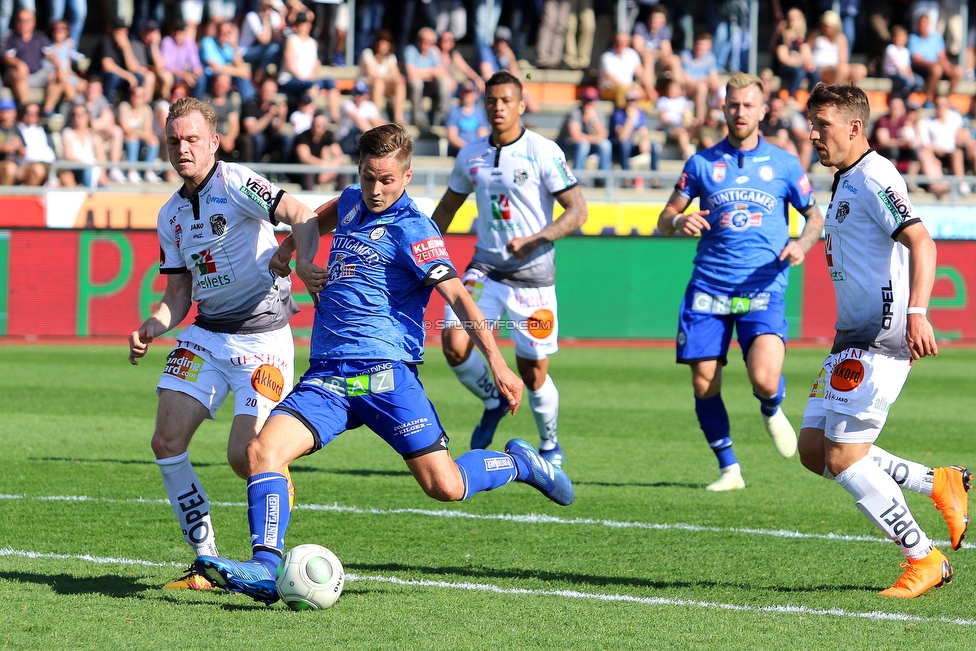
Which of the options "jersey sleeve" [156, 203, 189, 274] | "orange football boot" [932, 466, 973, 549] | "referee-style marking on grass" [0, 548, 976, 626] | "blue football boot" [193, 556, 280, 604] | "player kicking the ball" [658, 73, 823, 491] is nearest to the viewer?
"blue football boot" [193, 556, 280, 604]

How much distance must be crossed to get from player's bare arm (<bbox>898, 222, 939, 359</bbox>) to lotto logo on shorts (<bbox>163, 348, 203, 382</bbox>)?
3057 mm

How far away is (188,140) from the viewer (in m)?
5.64

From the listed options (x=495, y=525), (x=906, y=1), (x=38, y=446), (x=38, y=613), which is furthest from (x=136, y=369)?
(x=906, y=1)

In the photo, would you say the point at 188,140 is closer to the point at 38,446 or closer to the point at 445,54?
the point at 38,446

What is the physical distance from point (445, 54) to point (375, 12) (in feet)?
5.47

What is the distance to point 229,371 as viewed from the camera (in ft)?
19.2

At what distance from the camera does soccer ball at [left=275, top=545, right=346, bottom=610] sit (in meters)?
4.91

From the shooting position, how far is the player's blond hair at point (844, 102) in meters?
5.46

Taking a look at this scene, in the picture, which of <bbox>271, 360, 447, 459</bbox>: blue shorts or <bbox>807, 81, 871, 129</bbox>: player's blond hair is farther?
<bbox>807, 81, 871, 129</bbox>: player's blond hair

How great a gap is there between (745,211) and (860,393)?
118 inches

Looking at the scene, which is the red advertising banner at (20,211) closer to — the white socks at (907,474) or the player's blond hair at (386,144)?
the player's blond hair at (386,144)

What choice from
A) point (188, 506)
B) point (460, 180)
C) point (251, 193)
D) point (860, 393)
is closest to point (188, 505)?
point (188, 506)

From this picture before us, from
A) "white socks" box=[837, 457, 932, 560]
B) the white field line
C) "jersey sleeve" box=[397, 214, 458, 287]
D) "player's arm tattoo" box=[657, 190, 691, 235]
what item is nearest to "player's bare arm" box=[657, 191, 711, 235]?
"player's arm tattoo" box=[657, 190, 691, 235]

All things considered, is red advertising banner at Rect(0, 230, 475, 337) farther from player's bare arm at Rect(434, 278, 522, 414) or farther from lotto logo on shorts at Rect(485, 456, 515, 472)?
player's bare arm at Rect(434, 278, 522, 414)
